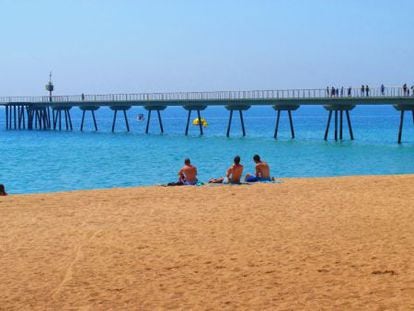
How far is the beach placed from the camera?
802 centimetres

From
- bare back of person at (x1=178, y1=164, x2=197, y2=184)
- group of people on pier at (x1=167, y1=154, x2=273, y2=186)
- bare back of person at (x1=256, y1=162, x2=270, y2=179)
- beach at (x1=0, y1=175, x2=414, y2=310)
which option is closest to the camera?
beach at (x1=0, y1=175, x2=414, y2=310)

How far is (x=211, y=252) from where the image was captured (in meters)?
10.1

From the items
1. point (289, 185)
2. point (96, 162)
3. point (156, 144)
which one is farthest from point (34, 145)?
point (289, 185)

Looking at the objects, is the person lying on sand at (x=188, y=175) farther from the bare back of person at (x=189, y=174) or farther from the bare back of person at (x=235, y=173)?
the bare back of person at (x=235, y=173)

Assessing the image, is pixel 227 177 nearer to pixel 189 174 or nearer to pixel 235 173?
pixel 235 173

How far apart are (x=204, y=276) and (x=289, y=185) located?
9636 millimetres

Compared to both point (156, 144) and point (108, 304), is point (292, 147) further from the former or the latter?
point (108, 304)

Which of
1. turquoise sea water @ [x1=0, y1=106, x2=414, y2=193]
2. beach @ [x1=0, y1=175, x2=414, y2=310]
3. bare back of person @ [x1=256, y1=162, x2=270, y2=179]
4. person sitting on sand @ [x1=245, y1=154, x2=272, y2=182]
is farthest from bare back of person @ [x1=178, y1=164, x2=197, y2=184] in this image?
turquoise sea water @ [x1=0, y1=106, x2=414, y2=193]

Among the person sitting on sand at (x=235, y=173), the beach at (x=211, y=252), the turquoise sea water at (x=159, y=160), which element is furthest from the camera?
the turquoise sea water at (x=159, y=160)

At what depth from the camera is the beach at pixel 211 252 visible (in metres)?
8.02

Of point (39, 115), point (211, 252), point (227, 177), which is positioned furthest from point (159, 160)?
point (39, 115)

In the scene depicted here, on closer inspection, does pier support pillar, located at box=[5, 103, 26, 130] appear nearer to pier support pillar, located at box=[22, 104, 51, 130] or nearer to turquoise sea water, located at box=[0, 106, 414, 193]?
pier support pillar, located at box=[22, 104, 51, 130]

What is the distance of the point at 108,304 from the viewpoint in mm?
7883

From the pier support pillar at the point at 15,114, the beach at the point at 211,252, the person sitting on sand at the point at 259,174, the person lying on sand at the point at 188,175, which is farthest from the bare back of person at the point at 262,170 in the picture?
the pier support pillar at the point at 15,114
